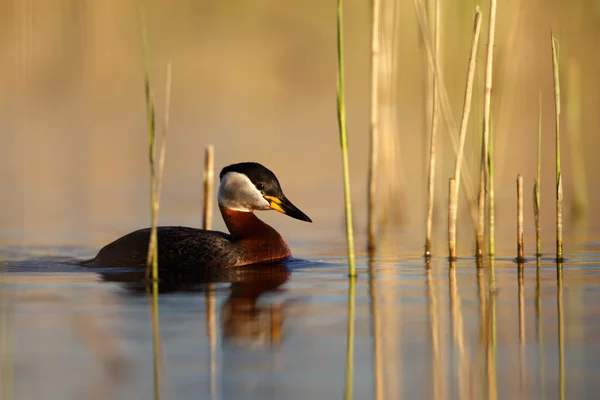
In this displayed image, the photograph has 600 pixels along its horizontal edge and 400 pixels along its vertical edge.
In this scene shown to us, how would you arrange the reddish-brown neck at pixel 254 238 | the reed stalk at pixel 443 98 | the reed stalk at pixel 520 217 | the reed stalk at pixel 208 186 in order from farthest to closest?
the reed stalk at pixel 208 186 → the reddish-brown neck at pixel 254 238 → the reed stalk at pixel 520 217 → the reed stalk at pixel 443 98

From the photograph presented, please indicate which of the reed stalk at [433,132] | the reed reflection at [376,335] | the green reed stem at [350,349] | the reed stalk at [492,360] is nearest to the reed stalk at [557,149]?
the reed stalk at [433,132]

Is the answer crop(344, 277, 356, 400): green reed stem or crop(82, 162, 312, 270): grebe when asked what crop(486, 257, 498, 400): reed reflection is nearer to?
crop(344, 277, 356, 400): green reed stem

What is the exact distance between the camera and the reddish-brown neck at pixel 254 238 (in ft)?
34.8

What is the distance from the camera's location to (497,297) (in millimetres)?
8117

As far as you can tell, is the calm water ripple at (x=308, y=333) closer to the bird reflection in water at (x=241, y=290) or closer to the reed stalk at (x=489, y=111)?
the bird reflection in water at (x=241, y=290)

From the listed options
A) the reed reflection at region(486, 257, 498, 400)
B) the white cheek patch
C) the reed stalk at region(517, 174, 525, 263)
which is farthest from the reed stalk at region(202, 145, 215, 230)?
the reed reflection at region(486, 257, 498, 400)

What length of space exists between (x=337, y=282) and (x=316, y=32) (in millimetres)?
18136

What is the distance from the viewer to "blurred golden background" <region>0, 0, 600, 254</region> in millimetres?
13352

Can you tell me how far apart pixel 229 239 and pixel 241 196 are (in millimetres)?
535

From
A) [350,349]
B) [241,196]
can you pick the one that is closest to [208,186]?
[241,196]

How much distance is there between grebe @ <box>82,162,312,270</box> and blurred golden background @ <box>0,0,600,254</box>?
1151 mm

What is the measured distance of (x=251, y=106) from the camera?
75.8 feet

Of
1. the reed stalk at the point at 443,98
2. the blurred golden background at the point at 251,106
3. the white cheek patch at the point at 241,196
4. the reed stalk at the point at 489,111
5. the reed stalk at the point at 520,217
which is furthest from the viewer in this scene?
the blurred golden background at the point at 251,106

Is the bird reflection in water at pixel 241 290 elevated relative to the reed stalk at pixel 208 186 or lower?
lower
